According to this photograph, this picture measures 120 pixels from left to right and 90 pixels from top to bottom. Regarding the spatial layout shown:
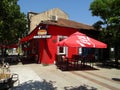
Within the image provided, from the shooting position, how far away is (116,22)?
60.2 ft

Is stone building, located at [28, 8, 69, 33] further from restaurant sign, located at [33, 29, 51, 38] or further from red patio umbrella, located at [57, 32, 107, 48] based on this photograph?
red patio umbrella, located at [57, 32, 107, 48]

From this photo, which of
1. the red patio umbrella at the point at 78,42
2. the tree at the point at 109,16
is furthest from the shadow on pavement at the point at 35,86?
the tree at the point at 109,16

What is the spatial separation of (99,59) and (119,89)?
15.4m

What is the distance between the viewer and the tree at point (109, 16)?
18344 mm

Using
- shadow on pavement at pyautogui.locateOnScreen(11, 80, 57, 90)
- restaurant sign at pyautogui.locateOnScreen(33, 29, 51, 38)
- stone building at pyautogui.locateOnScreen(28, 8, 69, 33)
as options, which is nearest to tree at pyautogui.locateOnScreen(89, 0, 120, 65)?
restaurant sign at pyautogui.locateOnScreen(33, 29, 51, 38)

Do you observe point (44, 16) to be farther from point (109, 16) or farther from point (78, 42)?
point (78, 42)

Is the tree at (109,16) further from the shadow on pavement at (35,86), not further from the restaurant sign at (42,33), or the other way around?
the shadow on pavement at (35,86)

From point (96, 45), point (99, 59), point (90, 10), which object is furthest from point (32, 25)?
point (96, 45)

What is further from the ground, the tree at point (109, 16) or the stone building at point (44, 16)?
the stone building at point (44, 16)

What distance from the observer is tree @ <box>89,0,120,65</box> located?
60.2ft

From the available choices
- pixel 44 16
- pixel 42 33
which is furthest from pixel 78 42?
pixel 44 16

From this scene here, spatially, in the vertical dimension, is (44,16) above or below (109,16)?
above

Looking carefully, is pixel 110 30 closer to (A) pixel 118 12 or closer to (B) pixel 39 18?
(A) pixel 118 12

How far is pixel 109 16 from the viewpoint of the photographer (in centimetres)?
1923
